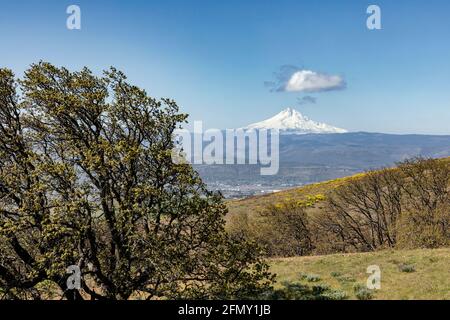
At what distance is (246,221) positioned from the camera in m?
59.5

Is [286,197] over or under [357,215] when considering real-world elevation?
under

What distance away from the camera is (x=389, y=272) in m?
29.7

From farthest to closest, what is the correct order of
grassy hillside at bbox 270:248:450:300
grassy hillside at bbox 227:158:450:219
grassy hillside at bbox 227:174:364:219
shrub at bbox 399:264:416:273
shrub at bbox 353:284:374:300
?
grassy hillside at bbox 227:174:364:219 → grassy hillside at bbox 227:158:450:219 → shrub at bbox 399:264:416:273 → grassy hillside at bbox 270:248:450:300 → shrub at bbox 353:284:374:300

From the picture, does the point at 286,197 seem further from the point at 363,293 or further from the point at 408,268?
the point at 363,293

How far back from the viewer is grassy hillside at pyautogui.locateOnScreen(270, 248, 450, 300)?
74.3ft

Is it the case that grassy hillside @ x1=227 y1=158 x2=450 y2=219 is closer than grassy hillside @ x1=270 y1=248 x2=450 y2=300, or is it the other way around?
grassy hillside @ x1=270 y1=248 x2=450 y2=300

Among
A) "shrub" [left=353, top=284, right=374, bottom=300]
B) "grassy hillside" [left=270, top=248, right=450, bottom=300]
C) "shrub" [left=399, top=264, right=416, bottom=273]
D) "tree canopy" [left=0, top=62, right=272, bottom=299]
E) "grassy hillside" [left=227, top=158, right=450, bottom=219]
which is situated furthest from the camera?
"grassy hillside" [left=227, top=158, right=450, bottom=219]

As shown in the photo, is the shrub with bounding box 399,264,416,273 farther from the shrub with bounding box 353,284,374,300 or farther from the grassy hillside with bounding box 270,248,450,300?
the shrub with bounding box 353,284,374,300

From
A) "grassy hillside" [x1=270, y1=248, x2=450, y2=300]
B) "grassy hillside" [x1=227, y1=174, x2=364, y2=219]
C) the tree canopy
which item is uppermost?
the tree canopy

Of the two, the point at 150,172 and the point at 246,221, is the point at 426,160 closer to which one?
the point at 246,221

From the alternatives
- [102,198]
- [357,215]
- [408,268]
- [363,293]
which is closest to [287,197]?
[357,215]

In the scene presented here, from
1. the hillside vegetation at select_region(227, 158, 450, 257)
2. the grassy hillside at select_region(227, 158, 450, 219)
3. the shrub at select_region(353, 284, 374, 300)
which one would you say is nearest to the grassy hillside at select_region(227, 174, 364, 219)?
the grassy hillside at select_region(227, 158, 450, 219)
